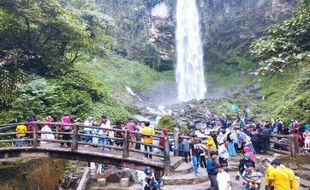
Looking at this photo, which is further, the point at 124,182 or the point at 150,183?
the point at 124,182

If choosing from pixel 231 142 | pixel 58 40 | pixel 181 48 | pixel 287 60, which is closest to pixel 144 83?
pixel 181 48

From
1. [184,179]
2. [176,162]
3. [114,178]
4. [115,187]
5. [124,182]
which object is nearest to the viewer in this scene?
[184,179]

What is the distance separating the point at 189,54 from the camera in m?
52.5

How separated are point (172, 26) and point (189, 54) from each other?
5.96m

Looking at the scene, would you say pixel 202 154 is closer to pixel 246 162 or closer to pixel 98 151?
pixel 246 162

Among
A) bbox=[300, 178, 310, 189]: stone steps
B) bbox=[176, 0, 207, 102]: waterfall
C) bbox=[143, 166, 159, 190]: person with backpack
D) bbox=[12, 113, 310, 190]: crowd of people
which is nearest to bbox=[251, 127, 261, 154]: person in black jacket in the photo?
bbox=[12, 113, 310, 190]: crowd of people

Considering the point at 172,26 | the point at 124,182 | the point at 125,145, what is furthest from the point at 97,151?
the point at 172,26

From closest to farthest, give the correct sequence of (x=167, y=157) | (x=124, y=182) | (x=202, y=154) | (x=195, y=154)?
(x=167, y=157) < (x=195, y=154) < (x=202, y=154) < (x=124, y=182)

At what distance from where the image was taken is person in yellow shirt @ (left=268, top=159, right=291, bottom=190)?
743 centimetres

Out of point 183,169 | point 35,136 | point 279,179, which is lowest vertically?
point 183,169

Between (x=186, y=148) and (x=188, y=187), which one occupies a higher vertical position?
(x=186, y=148)

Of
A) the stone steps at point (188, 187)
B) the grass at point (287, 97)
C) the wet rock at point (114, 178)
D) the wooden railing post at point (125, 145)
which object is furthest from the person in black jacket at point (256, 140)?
the wooden railing post at point (125, 145)

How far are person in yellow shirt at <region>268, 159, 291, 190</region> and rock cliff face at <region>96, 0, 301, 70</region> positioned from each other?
143ft

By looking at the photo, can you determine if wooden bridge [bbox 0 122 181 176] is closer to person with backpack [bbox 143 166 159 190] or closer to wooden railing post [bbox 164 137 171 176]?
wooden railing post [bbox 164 137 171 176]
